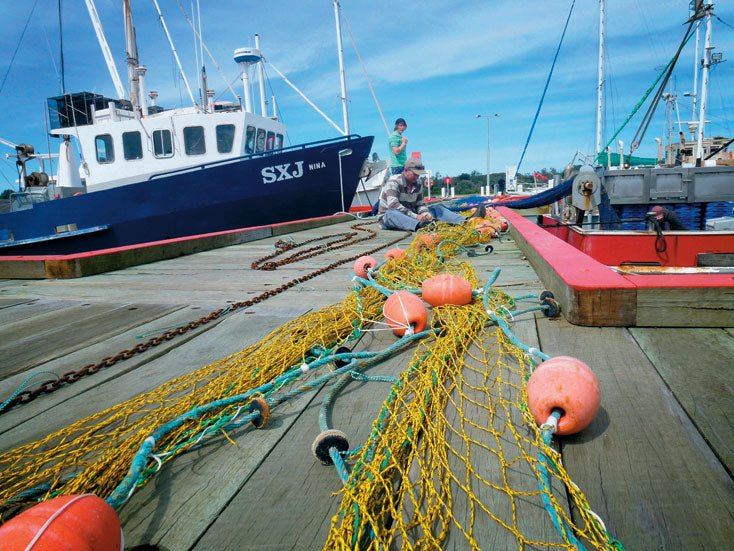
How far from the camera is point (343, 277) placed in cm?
443

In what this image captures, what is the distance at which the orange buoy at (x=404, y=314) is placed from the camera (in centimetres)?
235

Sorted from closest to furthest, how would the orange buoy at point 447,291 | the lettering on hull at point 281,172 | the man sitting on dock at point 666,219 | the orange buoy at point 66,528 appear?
the orange buoy at point 66,528, the orange buoy at point 447,291, the man sitting on dock at point 666,219, the lettering on hull at point 281,172

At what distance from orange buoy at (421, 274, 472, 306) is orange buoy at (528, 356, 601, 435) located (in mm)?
1244

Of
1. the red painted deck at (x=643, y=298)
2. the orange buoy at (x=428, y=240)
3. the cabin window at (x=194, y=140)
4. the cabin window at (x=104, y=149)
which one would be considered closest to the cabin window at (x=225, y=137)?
the cabin window at (x=194, y=140)

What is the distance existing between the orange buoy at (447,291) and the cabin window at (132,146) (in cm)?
1238

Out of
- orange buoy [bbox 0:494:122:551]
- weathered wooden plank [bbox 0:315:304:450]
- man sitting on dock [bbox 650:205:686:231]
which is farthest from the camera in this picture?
man sitting on dock [bbox 650:205:686:231]

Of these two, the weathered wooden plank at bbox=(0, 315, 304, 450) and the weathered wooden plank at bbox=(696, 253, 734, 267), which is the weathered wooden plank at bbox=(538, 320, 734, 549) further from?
the weathered wooden plank at bbox=(696, 253, 734, 267)

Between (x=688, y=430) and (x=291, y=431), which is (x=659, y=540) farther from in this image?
(x=291, y=431)

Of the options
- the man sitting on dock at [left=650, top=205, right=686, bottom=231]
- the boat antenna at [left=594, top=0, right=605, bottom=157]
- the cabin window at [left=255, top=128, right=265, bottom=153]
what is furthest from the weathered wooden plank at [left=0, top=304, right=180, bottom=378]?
the boat antenna at [left=594, top=0, right=605, bottom=157]

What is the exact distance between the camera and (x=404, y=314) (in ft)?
7.70

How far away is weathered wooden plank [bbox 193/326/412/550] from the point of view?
1118 millimetres

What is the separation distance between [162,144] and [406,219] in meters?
7.99

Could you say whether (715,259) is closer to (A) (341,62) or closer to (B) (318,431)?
(B) (318,431)

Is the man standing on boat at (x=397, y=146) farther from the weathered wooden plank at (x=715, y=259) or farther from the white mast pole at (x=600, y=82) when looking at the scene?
the white mast pole at (x=600, y=82)
